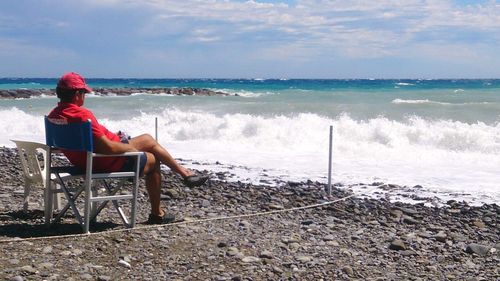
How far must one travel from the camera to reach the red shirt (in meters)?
5.17

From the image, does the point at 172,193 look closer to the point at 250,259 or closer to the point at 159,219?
the point at 159,219

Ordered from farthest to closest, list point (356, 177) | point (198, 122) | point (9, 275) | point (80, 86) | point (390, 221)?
point (198, 122) < point (356, 177) < point (390, 221) < point (80, 86) < point (9, 275)

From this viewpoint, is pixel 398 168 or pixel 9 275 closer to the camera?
pixel 9 275

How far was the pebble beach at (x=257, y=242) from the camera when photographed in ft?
15.8

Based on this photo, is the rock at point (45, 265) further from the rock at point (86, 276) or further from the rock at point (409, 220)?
the rock at point (409, 220)

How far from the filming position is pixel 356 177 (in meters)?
11.1

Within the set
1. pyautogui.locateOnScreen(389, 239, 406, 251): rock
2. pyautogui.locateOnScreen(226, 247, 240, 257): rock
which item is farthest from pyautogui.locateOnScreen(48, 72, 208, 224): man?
pyautogui.locateOnScreen(389, 239, 406, 251): rock

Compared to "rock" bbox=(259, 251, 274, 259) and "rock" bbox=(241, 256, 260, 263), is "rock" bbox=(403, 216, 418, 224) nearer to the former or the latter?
"rock" bbox=(259, 251, 274, 259)

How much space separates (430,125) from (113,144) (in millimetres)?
14594

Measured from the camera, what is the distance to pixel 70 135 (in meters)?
5.22

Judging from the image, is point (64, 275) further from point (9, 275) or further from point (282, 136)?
point (282, 136)

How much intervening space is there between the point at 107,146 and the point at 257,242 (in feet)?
5.14

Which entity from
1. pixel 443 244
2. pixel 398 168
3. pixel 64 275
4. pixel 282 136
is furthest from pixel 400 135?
pixel 64 275

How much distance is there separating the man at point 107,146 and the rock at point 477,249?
8.41ft
